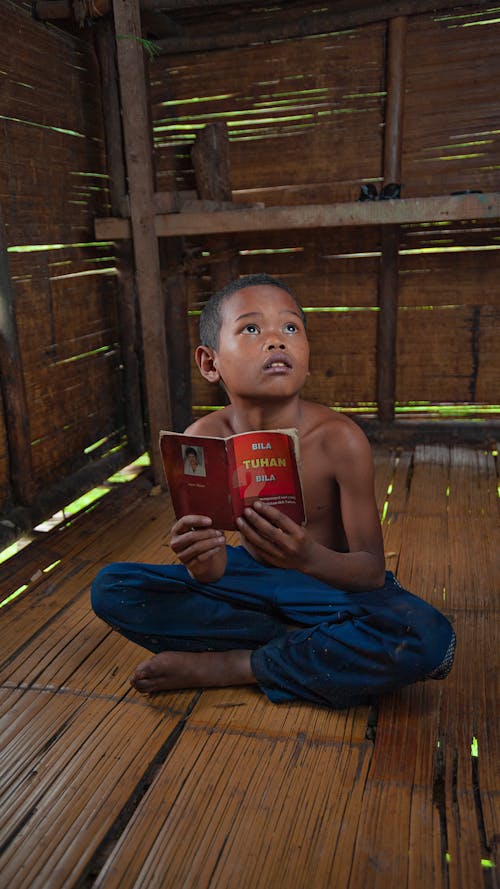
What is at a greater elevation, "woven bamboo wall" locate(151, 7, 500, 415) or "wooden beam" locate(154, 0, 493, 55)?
"wooden beam" locate(154, 0, 493, 55)

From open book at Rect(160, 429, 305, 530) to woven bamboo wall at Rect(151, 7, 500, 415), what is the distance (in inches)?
105

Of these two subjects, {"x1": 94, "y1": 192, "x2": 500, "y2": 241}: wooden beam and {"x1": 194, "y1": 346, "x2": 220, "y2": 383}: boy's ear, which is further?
{"x1": 94, "y1": 192, "x2": 500, "y2": 241}: wooden beam

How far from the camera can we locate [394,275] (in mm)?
4273

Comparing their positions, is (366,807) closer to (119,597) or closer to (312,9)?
(119,597)

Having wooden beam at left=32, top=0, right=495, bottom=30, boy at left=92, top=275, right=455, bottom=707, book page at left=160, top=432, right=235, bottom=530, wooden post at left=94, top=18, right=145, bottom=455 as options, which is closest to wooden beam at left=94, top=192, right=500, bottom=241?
wooden post at left=94, top=18, right=145, bottom=455

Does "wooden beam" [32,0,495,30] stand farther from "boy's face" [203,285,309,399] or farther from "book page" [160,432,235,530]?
"book page" [160,432,235,530]

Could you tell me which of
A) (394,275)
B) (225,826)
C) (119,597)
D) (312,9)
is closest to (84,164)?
(312,9)

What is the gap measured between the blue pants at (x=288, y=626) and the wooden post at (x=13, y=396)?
1368 mm

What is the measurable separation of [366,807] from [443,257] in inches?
137

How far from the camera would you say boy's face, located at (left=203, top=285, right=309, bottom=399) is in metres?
1.77

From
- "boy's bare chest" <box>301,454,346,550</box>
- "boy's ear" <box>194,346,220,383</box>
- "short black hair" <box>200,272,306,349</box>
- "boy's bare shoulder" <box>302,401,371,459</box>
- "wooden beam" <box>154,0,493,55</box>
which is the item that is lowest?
"boy's bare chest" <box>301,454,346,550</box>

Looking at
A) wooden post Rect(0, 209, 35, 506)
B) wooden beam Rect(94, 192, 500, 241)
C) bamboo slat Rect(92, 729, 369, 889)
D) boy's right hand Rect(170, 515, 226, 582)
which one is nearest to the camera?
bamboo slat Rect(92, 729, 369, 889)

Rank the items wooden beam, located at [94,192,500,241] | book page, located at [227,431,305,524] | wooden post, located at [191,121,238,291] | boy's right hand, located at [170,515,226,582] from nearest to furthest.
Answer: book page, located at [227,431,305,524] → boy's right hand, located at [170,515,226,582] → wooden beam, located at [94,192,500,241] → wooden post, located at [191,121,238,291]

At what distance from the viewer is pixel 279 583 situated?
1.97 meters
